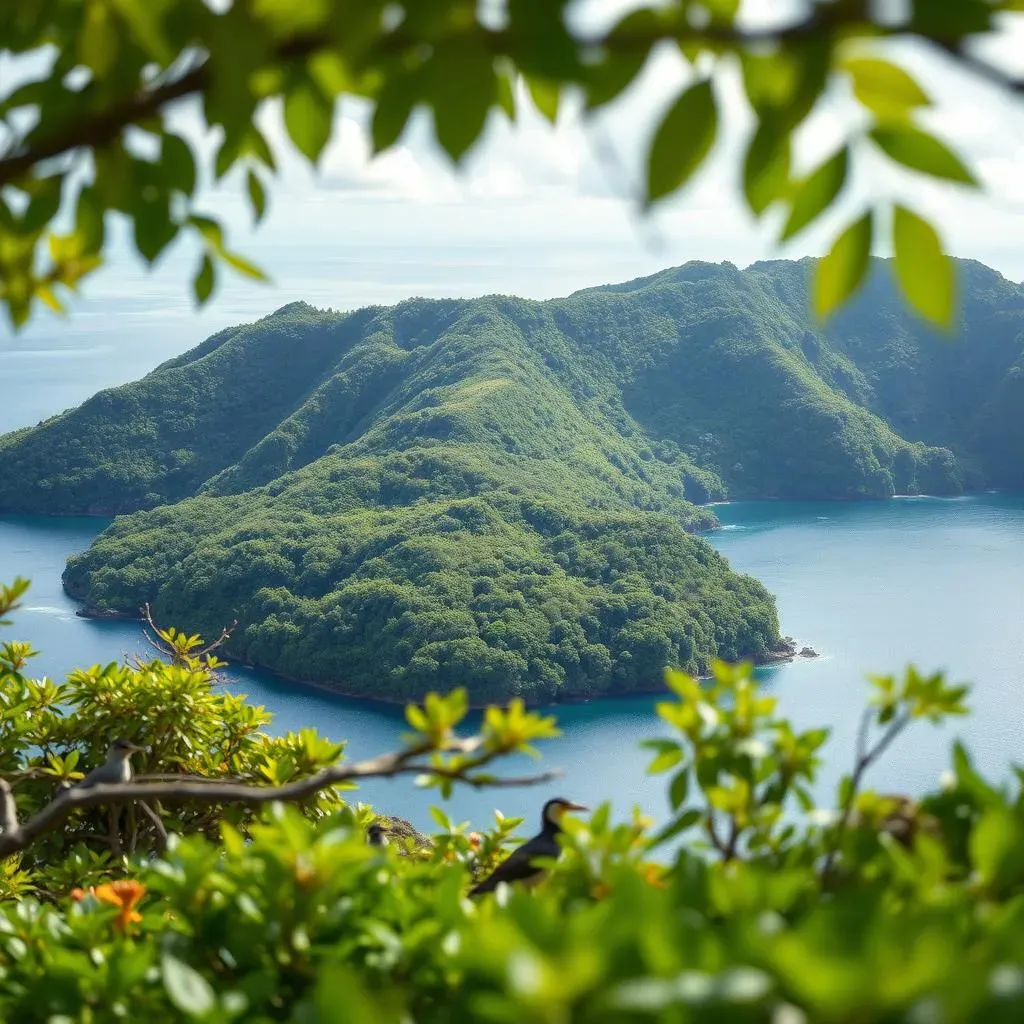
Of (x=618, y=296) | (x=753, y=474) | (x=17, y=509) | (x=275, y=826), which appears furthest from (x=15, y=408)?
(x=275, y=826)

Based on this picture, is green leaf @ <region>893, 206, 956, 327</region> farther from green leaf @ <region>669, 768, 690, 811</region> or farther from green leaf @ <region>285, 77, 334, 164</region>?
green leaf @ <region>669, 768, 690, 811</region>

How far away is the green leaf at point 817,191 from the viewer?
0.60 m

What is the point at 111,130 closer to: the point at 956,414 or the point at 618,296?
the point at 956,414

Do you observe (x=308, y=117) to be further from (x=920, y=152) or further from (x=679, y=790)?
(x=679, y=790)

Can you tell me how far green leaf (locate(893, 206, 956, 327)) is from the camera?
1.89ft

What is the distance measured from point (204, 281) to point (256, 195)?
0.31 ft

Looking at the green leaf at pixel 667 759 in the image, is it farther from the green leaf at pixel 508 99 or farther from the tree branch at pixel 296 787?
the green leaf at pixel 508 99

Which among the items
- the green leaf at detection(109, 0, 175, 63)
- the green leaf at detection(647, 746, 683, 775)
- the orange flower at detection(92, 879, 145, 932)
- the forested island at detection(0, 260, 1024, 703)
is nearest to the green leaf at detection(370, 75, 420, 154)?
the green leaf at detection(109, 0, 175, 63)

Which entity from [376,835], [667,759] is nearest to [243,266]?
[667,759]

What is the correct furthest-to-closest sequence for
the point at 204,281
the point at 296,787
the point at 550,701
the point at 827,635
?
the point at 827,635, the point at 550,701, the point at 296,787, the point at 204,281

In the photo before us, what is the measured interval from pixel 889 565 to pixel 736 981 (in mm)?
44786

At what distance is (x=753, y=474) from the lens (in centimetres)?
5847

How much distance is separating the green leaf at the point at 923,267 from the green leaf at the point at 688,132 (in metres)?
0.11

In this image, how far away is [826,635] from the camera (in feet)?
116
